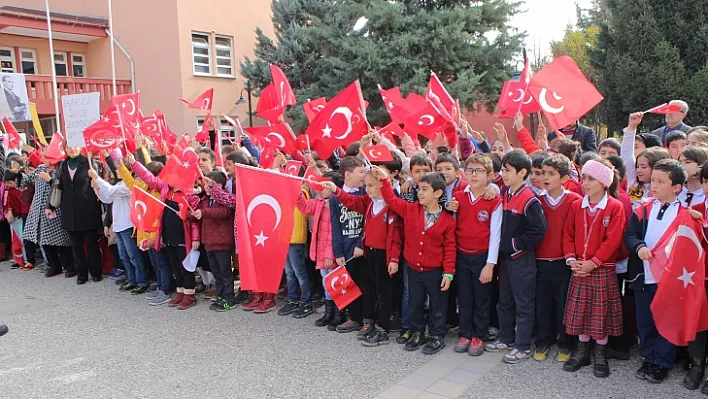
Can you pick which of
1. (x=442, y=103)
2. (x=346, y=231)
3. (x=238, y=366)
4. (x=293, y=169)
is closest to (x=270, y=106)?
(x=293, y=169)

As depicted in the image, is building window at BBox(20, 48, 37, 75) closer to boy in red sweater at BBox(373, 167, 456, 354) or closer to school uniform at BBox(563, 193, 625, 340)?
boy in red sweater at BBox(373, 167, 456, 354)

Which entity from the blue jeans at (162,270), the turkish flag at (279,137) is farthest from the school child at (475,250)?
the blue jeans at (162,270)

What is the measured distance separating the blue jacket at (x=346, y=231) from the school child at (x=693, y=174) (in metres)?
2.73

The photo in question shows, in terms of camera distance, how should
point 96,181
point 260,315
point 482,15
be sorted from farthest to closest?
point 482,15 < point 96,181 < point 260,315

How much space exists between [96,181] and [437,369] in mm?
5406

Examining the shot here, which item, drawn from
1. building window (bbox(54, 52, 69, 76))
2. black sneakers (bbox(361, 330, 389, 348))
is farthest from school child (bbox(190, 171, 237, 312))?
building window (bbox(54, 52, 69, 76))

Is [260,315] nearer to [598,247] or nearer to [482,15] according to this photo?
[598,247]

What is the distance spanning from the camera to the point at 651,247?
13.6 feet

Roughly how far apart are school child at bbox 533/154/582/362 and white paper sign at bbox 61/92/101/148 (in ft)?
19.5

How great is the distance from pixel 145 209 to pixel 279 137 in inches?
69.9

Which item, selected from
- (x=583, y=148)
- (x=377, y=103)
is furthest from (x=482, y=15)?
(x=583, y=148)

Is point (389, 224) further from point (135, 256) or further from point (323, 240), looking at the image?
point (135, 256)

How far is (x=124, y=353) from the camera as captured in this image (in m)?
5.32

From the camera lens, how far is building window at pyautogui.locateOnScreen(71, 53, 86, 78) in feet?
75.9
